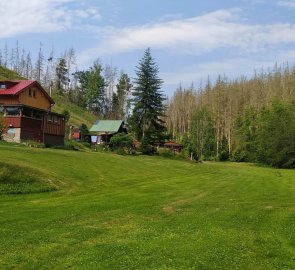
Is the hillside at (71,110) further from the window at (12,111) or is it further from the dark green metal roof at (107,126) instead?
the window at (12,111)

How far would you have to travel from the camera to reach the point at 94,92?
124m

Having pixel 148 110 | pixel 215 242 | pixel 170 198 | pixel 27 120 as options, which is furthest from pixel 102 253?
pixel 148 110

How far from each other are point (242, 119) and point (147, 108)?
47.3 meters

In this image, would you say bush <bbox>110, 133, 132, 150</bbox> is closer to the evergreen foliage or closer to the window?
the window

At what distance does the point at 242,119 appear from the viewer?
11188cm

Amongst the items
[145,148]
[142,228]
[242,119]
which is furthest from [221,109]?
[142,228]

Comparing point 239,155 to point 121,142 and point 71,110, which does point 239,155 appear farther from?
point 121,142

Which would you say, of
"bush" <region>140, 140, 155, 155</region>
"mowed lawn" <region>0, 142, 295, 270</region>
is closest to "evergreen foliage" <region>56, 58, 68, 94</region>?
"bush" <region>140, 140, 155, 155</region>

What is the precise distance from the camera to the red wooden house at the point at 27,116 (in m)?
47.4

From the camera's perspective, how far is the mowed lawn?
10.3 m

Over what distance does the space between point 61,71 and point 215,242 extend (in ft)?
408

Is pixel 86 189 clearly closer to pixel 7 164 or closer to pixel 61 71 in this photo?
pixel 7 164

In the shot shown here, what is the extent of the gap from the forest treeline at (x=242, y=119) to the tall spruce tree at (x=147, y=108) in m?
23.8

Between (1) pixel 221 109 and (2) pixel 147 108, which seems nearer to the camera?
(2) pixel 147 108
